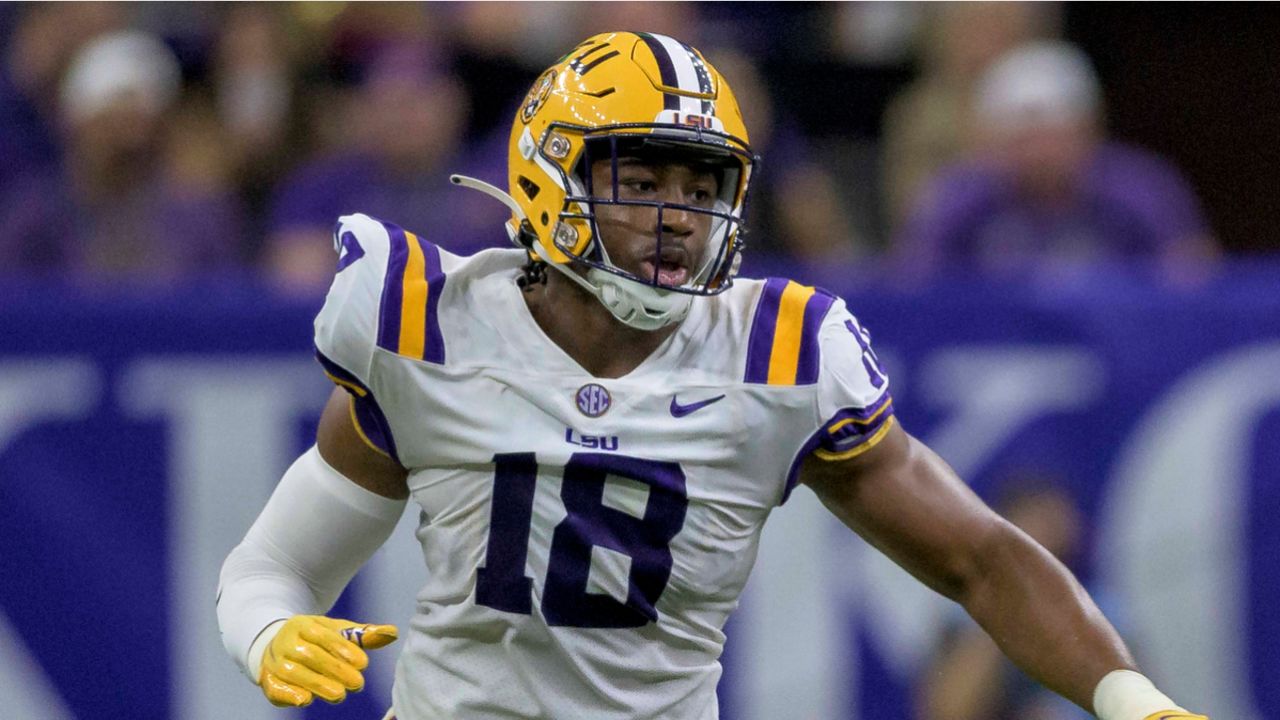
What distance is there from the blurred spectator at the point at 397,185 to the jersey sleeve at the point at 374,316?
214 cm

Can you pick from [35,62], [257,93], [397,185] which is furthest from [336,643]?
[35,62]

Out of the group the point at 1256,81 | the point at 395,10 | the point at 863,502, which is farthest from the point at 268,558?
the point at 1256,81

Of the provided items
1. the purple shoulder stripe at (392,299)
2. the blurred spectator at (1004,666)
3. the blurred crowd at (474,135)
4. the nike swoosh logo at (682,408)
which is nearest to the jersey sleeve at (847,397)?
the nike swoosh logo at (682,408)

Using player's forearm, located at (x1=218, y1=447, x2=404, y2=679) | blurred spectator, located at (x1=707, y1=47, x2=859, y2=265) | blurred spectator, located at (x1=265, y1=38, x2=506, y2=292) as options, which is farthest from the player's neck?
blurred spectator, located at (x1=707, y1=47, x2=859, y2=265)

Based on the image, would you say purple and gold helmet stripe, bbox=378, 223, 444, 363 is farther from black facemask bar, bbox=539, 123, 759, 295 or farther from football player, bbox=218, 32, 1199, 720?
black facemask bar, bbox=539, 123, 759, 295

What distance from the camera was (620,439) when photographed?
2549mm

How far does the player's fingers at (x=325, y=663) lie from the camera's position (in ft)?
7.78

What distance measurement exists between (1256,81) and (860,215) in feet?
4.54

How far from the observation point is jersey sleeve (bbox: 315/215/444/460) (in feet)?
8.45

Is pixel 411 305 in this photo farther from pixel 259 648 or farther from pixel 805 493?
pixel 805 493

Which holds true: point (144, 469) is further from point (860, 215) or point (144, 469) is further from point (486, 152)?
point (860, 215)

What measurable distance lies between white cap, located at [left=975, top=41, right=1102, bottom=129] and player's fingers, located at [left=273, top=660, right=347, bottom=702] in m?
3.03

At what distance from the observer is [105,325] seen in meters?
4.34

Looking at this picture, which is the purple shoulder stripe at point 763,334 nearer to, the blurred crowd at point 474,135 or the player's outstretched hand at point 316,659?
the player's outstretched hand at point 316,659
